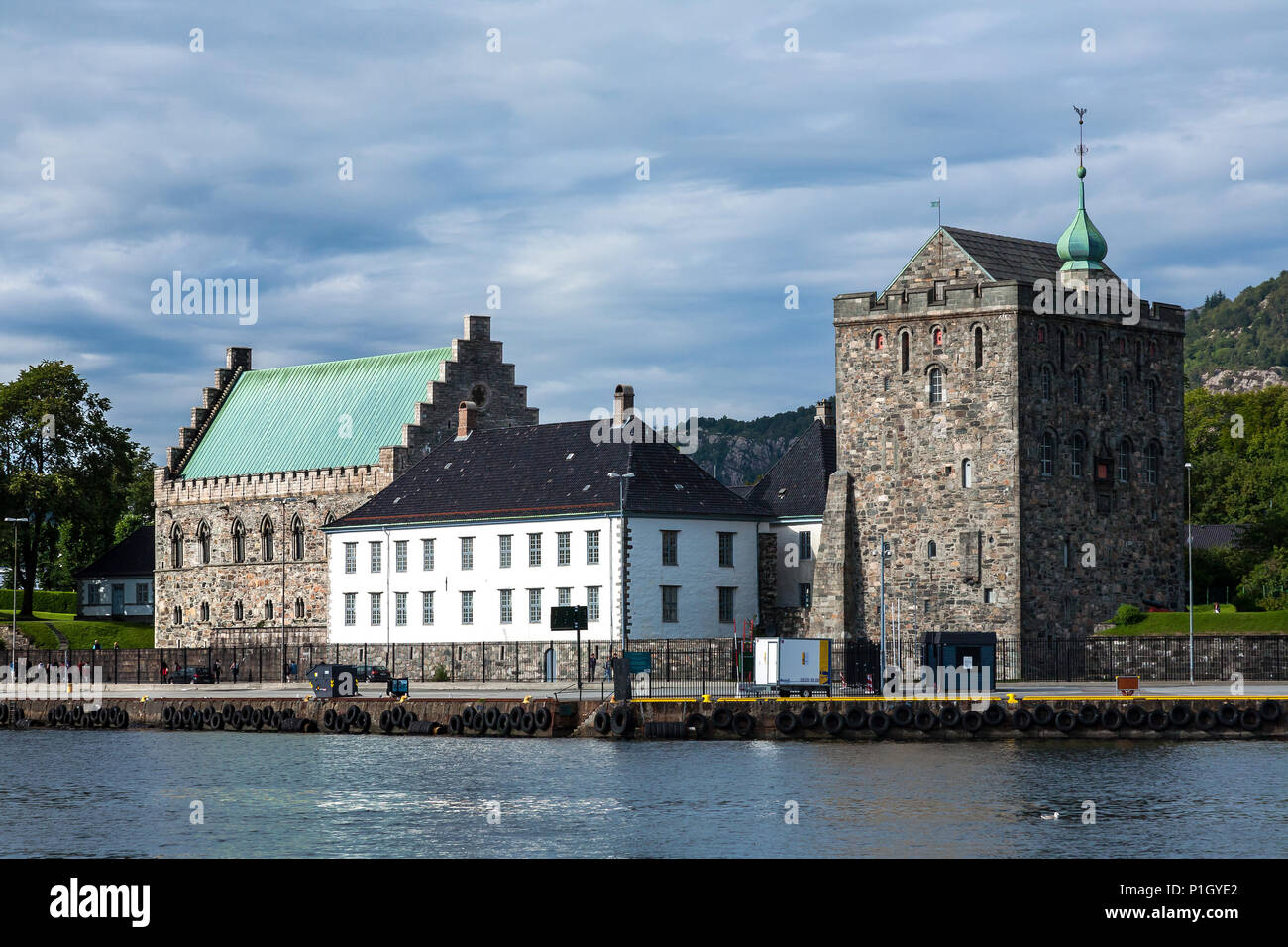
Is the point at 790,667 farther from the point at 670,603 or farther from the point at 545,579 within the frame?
the point at 545,579

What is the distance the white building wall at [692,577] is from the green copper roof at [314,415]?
23.3 metres

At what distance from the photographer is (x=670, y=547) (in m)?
95.2

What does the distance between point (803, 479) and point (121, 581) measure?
5821cm

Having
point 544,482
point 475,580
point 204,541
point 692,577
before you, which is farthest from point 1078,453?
point 204,541

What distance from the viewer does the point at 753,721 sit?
68062 millimetres

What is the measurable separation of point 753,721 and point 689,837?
22.0 m

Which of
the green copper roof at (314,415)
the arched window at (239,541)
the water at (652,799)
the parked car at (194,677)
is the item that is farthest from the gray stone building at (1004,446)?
the arched window at (239,541)

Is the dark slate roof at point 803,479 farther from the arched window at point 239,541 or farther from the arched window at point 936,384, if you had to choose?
the arched window at point 239,541

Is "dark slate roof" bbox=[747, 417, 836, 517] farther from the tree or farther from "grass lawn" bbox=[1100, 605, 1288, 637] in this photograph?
the tree

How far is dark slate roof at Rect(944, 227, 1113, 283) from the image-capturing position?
95750 mm

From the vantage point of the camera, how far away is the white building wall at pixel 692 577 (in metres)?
93.6

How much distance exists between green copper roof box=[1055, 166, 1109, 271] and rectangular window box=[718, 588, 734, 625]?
22.6 m
